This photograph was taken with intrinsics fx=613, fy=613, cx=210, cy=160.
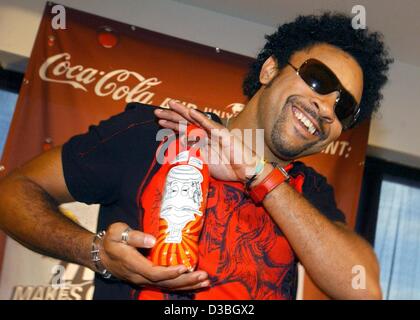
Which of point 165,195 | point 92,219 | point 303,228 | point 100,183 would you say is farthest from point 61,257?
point 92,219

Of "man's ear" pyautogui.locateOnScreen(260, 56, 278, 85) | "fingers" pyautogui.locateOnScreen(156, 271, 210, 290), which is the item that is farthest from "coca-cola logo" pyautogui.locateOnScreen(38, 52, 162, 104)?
"fingers" pyautogui.locateOnScreen(156, 271, 210, 290)

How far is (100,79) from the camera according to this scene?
272 cm

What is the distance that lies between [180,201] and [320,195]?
46 centimetres

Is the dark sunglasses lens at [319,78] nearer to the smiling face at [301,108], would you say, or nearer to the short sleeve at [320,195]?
the smiling face at [301,108]

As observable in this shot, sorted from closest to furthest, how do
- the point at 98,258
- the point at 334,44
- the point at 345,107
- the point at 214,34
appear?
the point at 98,258, the point at 345,107, the point at 334,44, the point at 214,34

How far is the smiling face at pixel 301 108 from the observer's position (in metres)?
1.38

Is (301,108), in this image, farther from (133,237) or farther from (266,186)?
(133,237)

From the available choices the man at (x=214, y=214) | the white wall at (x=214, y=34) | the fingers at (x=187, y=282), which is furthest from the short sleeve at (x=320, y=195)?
the white wall at (x=214, y=34)

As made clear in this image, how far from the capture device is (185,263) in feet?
3.36

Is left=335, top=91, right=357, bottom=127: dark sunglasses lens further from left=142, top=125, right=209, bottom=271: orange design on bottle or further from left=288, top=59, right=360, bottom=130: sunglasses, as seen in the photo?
left=142, top=125, right=209, bottom=271: orange design on bottle

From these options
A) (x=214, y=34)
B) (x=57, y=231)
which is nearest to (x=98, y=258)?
(x=57, y=231)

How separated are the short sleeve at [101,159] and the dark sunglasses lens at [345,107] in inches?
19.2

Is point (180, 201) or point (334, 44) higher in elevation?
point (334, 44)

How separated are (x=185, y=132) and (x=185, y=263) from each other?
29 centimetres
